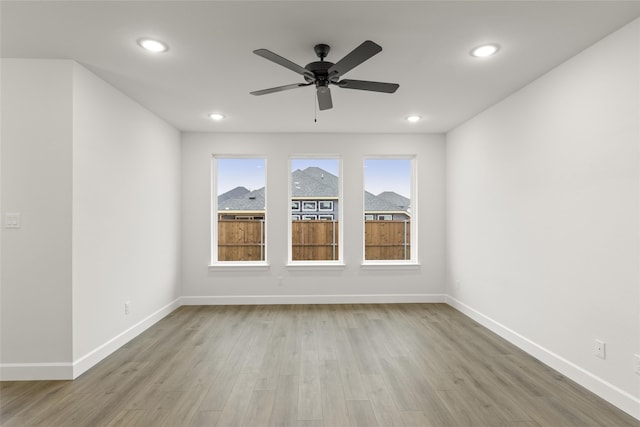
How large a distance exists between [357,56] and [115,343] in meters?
3.35

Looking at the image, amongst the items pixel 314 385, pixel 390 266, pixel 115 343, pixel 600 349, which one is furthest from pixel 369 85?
pixel 115 343

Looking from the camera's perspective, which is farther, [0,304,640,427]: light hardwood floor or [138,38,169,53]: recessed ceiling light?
[138,38,169,53]: recessed ceiling light

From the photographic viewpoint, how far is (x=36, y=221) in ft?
9.00

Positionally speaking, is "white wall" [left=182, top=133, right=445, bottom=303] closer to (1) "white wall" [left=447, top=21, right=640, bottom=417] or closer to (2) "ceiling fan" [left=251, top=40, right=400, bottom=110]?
(1) "white wall" [left=447, top=21, right=640, bottom=417]

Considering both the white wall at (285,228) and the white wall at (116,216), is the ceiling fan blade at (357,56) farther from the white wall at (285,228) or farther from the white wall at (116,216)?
the white wall at (285,228)

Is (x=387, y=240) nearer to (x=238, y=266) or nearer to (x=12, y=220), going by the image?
(x=238, y=266)

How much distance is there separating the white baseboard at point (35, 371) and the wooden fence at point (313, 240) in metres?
2.65

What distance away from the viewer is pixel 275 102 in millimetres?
3795

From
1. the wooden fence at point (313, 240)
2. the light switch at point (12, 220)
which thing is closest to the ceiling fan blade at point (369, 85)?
the light switch at point (12, 220)

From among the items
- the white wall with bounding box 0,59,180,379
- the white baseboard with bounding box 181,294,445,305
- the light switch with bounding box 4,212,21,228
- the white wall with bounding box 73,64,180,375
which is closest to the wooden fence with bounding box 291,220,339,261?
the white baseboard with bounding box 181,294,445,305

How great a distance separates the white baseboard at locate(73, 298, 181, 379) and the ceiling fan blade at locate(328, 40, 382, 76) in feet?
9.96

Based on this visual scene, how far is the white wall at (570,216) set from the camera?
2.29 meters

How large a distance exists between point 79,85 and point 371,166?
3.76 meters

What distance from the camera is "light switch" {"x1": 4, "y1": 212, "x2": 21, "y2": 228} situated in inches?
107
